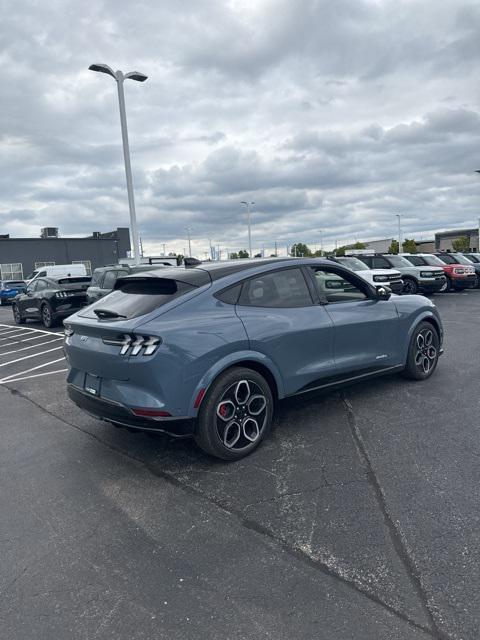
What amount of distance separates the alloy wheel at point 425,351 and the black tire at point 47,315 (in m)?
10.7

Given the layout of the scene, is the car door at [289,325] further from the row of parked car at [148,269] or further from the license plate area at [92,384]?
the row of parked car at [148,269]

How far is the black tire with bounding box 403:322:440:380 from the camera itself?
18.3 feet

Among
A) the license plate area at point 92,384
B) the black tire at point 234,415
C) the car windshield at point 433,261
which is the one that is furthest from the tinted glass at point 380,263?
the license plate area at point 92,384

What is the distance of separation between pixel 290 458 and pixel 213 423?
72 cm

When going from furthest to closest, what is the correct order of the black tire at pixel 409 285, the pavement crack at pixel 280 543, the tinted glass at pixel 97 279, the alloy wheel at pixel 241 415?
the black tire at pixel 409 285
the tinted glass at pixel 97 279
the alloy wheel at pixel 241 415
the pavement crack at pixel 280 543

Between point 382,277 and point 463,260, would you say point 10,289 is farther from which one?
Result: point 463,260

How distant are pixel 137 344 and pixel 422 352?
3.87 m

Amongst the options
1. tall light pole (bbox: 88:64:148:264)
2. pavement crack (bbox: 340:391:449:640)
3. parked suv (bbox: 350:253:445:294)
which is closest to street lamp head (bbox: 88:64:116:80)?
tall light pole (bbox: 88:64:148:264)

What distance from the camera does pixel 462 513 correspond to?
2824mm

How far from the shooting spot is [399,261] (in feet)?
64.4

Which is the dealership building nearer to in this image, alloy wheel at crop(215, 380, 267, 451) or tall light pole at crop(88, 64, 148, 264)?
tall light pole at crop(88, 64, 148, 264)

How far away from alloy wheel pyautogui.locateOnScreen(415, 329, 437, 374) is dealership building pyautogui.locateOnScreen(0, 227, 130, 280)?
44.3 m

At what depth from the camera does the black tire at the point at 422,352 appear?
5582mm

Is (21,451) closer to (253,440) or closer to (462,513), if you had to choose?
(253,440)
